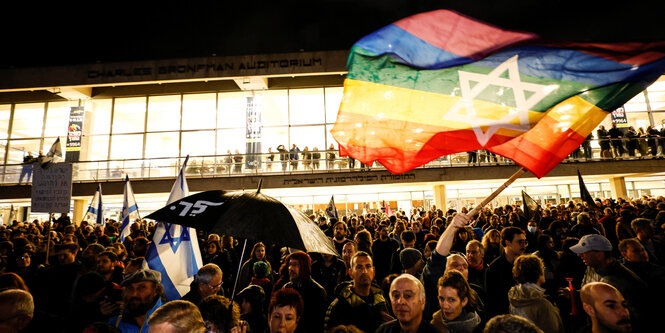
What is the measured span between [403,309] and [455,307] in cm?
48

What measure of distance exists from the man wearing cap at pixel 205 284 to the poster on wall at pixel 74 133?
1041 inches

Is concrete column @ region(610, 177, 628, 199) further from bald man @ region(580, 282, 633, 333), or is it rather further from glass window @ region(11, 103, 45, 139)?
glass window @ region(11, 103, 45, 139)

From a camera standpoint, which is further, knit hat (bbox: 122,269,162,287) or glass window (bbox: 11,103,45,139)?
glass window (bbox: 11,103,45,139)

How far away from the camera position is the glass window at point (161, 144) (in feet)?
84.1

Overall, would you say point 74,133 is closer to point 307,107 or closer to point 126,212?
point 307,107

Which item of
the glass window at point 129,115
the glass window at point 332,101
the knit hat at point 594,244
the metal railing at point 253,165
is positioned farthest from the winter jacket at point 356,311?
the glass window at point 129,115

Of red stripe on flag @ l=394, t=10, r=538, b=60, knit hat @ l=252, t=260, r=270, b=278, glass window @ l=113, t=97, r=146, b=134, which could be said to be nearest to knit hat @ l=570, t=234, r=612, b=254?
red stripe on flag @ l=394, t=10, r=538, b=60

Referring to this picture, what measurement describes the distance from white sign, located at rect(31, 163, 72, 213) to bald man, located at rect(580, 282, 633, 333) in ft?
29.5

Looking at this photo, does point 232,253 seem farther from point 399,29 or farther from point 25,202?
point 25,202

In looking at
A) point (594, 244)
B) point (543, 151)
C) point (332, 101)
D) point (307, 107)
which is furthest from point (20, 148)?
point (594, 244)

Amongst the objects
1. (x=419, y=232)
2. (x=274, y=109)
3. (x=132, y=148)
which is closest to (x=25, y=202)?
(x=132, y=148)

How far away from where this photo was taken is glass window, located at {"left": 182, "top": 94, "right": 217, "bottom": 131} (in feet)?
84.7

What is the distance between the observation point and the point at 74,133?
2538 centimetres

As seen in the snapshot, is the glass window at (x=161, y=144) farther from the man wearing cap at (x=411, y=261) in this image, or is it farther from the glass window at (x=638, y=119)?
the glass window at (x=638, y=119)
